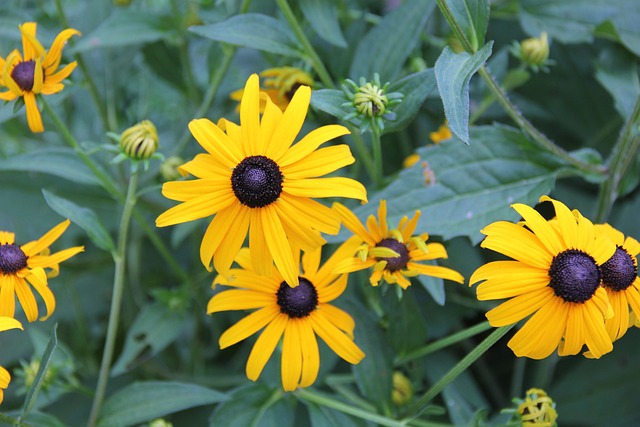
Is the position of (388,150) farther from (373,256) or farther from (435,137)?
(373,256)

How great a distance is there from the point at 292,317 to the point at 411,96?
0.92 feet

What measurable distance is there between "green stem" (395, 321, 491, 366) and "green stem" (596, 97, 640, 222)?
26 cm

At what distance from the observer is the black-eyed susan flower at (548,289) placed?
671 millimetres

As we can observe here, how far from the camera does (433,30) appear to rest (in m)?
1.25

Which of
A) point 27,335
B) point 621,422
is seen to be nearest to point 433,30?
point 621,422

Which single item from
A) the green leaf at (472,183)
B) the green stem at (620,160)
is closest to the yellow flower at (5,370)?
the green leaf at (472,183)

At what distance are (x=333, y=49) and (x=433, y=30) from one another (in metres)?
0.21

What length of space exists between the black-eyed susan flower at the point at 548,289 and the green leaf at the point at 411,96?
20 cm

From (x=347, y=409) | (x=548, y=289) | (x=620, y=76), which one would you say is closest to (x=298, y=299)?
(x=347, y=409)

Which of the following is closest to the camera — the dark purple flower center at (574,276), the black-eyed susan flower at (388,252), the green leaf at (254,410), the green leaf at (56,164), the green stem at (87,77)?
the dark purple flower center at (574,276)

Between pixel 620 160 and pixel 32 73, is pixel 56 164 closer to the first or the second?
pixel 32 73

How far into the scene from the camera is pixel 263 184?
2.31ft

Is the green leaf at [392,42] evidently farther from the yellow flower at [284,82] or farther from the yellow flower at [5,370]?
the yellow flower at [5,370]

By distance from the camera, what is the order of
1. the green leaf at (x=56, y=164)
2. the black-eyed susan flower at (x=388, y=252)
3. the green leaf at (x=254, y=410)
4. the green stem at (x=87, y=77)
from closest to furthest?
the black-eyed susan flower at (x=388, y=252) < the green leaf at (x=254, y=410) < the green leaf at (x=56, y=164) < the green stem at (x=87, y=77)
